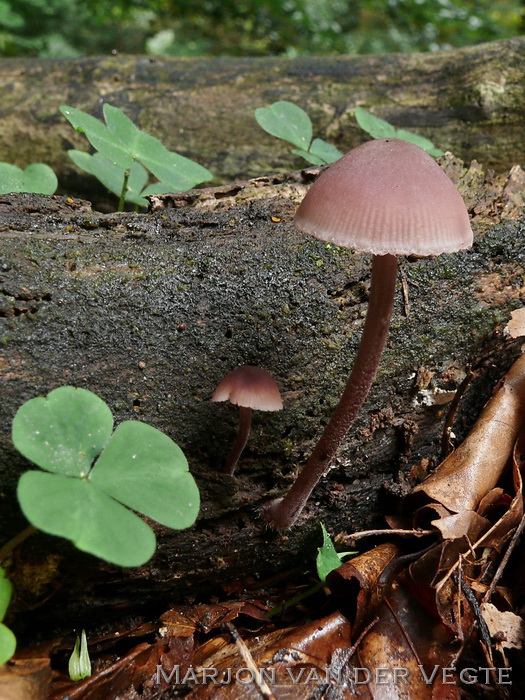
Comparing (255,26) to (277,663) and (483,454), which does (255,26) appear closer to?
(483,454)

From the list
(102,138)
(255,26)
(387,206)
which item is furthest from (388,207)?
(255,26)

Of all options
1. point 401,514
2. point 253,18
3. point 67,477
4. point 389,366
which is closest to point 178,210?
point 389,366

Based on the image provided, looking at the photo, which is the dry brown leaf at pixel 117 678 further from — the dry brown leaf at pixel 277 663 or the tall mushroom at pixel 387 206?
the tall mushroom at pixel 387 206

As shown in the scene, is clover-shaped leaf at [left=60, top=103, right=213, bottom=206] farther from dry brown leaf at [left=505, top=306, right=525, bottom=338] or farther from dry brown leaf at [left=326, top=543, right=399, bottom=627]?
dry brown leaf at [left=326, top=543, right=399, bottom=627]

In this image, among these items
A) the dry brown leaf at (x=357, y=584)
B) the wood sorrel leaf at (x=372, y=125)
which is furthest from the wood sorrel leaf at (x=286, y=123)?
the dry brown leaf at (x=357, y=584)

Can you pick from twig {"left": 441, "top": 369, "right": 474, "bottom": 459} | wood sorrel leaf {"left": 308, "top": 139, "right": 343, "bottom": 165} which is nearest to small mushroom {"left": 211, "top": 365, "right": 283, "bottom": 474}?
twig {"left": 441, "top": 369, "right": 474, "bottom": 459}

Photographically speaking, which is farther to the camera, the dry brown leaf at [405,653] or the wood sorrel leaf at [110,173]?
the wood sorrel leaf at [110,173]
